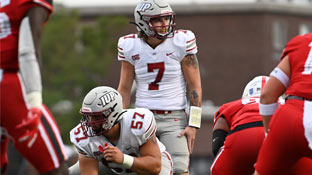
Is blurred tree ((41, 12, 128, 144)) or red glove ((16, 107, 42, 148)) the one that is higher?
red glove ((16, 107, 42, 148))

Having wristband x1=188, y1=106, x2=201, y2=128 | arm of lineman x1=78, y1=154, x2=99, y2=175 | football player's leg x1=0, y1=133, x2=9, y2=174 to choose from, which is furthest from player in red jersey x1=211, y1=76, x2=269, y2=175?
football player's leg x1=0, y1=133, x2=9, y2=174

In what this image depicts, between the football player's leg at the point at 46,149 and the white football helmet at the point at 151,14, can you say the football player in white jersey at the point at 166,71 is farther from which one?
the football player's leg at the point at 46,149

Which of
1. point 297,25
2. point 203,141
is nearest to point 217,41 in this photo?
point 297,25

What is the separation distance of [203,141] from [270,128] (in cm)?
3355

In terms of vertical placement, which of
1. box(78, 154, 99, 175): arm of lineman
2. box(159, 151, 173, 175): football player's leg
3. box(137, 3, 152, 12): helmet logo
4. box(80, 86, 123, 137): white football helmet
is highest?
box(137, 3, 152, 12): helmet logo

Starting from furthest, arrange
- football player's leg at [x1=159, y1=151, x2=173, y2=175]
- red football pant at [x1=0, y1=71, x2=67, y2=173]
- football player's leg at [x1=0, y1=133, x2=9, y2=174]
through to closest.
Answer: football player's leg at [x1=159, y1=151, x2=173, y2=175] < football player's leg at [x1=0, y1=133, x2=9, y2=174] < red football pant at [x1=0, y1=71, x2=67, y2=173]

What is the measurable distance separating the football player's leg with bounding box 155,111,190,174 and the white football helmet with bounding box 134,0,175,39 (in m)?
0.81

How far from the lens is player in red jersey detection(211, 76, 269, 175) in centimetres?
811

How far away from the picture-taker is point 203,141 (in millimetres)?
40312

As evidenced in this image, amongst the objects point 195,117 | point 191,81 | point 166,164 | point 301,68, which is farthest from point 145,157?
point 301,68

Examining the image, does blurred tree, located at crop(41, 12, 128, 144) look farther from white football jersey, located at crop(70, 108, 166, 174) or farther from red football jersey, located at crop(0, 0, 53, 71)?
red football jersey, located at crop(0, 0, 53, 71)

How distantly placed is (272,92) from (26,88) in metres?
1.90

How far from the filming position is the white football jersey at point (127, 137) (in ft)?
25.8

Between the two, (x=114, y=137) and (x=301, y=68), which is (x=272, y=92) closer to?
(x=301, y=68)
